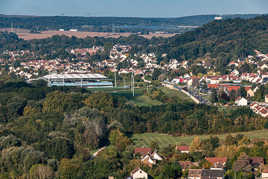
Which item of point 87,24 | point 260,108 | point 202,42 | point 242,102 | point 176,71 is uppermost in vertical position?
point 260,108

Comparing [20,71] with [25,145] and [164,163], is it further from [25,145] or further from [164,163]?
[164,163]

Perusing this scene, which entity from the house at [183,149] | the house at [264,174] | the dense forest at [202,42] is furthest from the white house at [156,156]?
the dense forest at [202,42]

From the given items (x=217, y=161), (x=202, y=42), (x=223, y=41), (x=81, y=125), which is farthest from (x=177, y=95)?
(x=202, y=42)

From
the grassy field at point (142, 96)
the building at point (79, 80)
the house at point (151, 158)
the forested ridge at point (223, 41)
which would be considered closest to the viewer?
the house at point (151, 158)

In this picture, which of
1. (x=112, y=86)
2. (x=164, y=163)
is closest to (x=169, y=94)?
(x=112, y=86)

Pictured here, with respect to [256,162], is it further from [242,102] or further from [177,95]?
[177,95]

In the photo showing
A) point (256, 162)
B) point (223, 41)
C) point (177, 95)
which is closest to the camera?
point (256, 162)

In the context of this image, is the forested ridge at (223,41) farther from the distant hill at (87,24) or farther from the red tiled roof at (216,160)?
the distant hill at (87,24)
